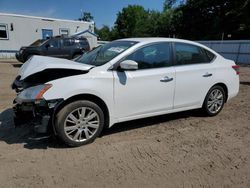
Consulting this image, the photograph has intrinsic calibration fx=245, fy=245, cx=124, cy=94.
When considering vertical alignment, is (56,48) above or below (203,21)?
below

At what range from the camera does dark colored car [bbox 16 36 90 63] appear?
1447 cm

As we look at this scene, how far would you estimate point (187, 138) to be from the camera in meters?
4.16

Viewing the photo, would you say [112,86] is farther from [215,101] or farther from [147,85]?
[215,101]

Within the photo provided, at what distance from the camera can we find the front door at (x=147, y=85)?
3988 millimetres

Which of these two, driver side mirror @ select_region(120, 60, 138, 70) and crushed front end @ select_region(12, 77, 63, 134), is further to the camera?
driver side mirror @ select_region(120, 60, 138, 70)

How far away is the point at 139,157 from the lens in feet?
11.5

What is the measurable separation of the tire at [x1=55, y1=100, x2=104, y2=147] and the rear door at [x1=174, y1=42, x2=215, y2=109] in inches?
64.0

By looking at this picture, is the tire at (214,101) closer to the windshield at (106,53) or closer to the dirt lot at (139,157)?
the dirt lot at (139,157)

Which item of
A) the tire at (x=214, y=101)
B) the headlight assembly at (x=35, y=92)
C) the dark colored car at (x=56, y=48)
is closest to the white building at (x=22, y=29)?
the dark colored car at (x=56, y=48)

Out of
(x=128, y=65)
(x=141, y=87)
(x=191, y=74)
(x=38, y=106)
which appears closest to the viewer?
(x=38, y=106)

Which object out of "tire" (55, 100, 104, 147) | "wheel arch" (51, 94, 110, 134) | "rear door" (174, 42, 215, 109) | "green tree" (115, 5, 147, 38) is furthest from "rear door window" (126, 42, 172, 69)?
"green tree" (115, 5, 147, 38)

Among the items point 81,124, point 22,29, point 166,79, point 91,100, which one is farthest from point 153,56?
point 22,29

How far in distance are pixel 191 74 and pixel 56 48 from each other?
12012mm

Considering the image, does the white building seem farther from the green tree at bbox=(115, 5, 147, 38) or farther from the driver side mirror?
the green tree at bbox=(115, 5, 147, 38)
